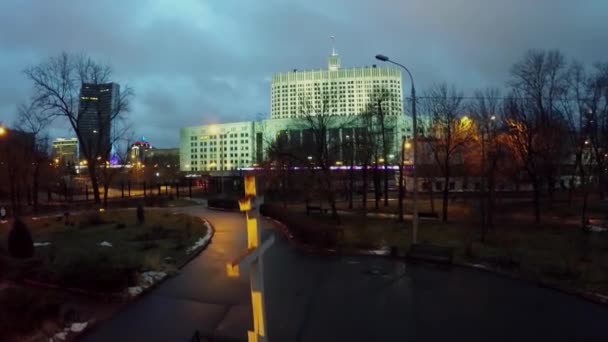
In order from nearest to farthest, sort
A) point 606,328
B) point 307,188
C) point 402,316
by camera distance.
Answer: point 606,328
point 402,316
point 307,188

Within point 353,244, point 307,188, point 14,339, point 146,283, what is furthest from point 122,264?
point 307,188

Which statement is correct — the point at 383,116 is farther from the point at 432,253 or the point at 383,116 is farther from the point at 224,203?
the point at 432,253

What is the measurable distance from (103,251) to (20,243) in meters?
2.81

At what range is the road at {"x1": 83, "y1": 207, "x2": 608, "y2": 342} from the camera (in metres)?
8.20

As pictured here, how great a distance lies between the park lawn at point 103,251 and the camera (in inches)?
436

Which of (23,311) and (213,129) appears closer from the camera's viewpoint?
(23,311)

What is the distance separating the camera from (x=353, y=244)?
57.9ft

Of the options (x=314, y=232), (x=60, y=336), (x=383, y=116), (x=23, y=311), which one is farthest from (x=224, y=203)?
(x=60, y=336)

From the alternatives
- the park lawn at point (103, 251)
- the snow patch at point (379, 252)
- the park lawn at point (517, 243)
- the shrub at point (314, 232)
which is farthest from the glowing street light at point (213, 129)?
the snow patch at point (379, 252)

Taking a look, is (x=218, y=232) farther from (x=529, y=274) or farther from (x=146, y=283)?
(x=529, y=274)

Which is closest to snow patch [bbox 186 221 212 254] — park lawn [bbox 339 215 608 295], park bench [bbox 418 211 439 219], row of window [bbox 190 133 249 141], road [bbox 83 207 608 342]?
road [bbox 83 207 608 342]

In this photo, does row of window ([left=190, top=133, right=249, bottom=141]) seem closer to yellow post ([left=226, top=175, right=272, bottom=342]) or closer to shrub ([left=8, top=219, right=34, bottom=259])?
shrub ([left=8, top=219, right=34, bottom=259])

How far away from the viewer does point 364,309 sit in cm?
964

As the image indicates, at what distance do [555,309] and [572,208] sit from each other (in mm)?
25767
